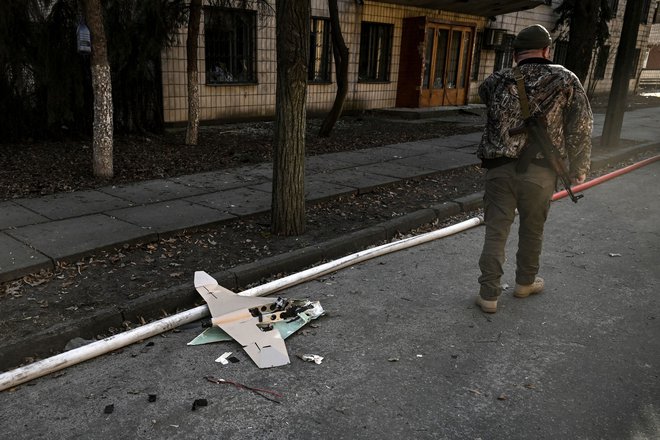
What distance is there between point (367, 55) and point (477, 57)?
5755mm

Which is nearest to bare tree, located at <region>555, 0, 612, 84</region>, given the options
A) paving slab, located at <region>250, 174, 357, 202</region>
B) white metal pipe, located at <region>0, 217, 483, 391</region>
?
paving slab, located at <region>250, 174, 357, 202</region>

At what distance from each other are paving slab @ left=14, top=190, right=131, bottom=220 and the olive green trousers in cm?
403

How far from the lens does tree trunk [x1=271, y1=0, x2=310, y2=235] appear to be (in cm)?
485

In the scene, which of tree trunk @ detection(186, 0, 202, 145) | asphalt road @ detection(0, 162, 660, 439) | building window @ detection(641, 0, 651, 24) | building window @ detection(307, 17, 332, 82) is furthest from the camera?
Answer: building window @ detection(641, 0, 651, 24)

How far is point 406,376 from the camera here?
3201 mm

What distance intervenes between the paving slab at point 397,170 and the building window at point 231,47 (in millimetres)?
5541

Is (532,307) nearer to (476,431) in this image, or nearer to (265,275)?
(476,431)

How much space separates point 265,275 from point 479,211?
3.53 metres

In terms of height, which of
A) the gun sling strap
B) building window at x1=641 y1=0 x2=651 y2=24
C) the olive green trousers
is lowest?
the olive green trousers

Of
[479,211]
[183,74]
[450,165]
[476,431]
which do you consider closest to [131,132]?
[183,74]

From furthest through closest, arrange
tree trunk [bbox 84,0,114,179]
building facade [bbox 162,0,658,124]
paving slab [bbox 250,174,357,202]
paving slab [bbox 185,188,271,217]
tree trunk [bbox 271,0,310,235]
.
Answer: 1. building facade [bbox 162,0,658,124]
2. paving slab [bbox 250,174,357,202]
3. tree trunk [bbox 84,0,114,179]
4. paving slab [bbox 185,188,271,217]
5. tree trunk [bbox 271,0,310,235]

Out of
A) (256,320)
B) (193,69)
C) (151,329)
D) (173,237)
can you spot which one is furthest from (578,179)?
(193,69)

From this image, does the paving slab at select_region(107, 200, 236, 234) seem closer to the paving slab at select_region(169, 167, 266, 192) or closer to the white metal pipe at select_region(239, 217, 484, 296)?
the paving slab at select_region(169, 167, 266, 192)

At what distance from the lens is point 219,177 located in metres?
7.58
